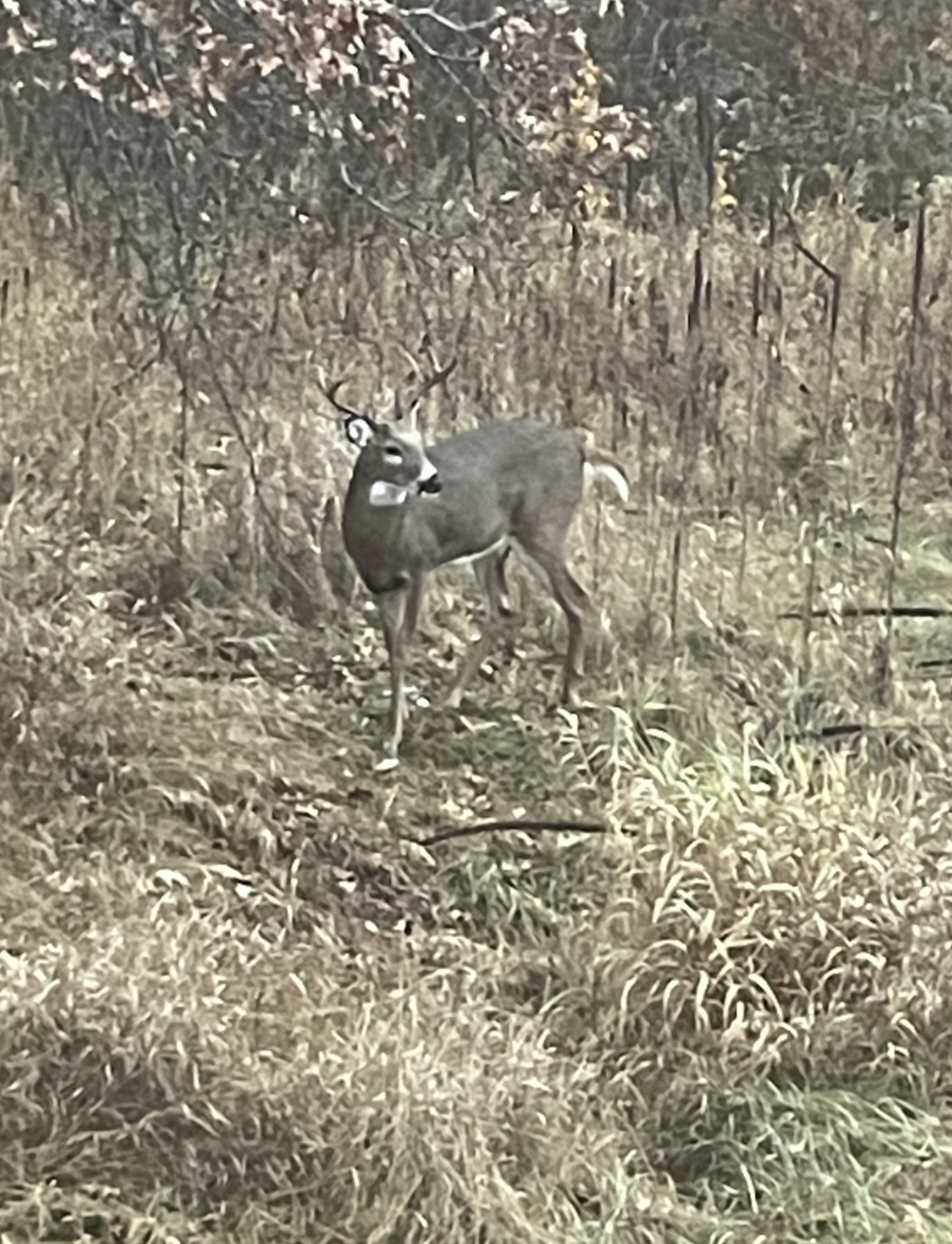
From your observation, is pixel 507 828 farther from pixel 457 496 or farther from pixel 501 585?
pixel 457 496

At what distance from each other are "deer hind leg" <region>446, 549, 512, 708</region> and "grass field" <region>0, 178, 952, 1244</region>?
2cm

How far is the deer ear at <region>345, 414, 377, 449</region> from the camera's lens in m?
2.24

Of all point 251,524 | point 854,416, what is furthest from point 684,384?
point 251,524

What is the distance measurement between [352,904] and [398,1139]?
25cm

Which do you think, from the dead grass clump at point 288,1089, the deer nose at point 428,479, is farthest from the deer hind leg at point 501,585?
the dead grass clump at point 288,1089

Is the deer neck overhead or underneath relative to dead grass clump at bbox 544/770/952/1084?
overhead

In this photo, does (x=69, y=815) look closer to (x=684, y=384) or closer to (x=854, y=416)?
(x=684, y=384)

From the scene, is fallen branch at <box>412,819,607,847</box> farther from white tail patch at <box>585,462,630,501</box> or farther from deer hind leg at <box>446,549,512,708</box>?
white tail patch at <box>585,462,630,501</box>

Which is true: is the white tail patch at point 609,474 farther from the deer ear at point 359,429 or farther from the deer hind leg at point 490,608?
the deer ear at point 359,429

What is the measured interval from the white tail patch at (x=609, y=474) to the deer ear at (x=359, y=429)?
0.81 ft

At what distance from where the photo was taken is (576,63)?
2.29m

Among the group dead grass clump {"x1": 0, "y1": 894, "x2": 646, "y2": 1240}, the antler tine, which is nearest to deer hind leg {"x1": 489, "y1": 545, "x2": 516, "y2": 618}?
the antler tine

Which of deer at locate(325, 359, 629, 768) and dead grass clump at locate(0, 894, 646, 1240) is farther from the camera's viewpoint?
deer at locate(325, 359, 629, 768)

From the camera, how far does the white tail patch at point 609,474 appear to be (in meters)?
2.30
